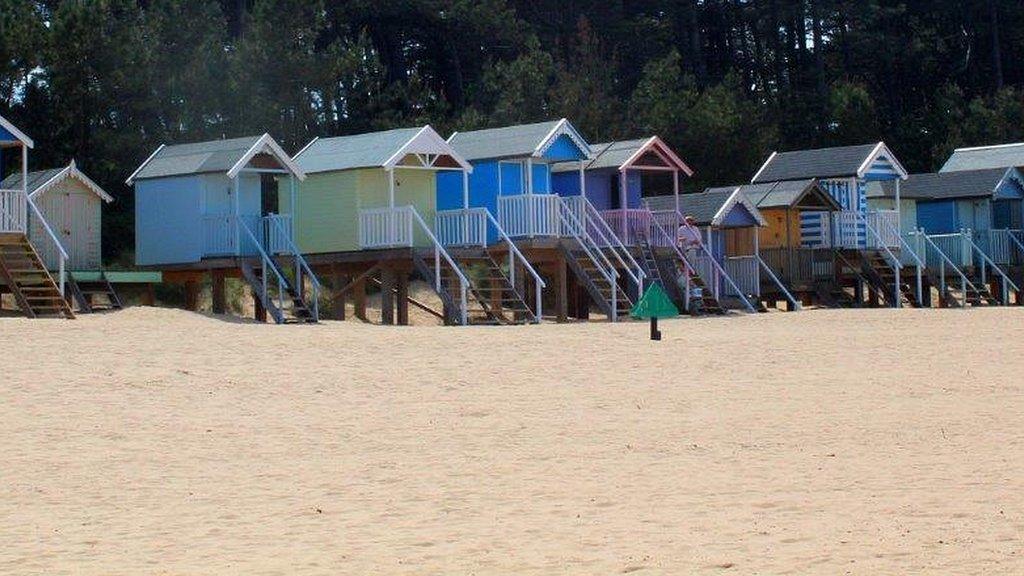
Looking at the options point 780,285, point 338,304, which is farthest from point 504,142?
point 780,285

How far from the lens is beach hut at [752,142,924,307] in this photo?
1740 inches

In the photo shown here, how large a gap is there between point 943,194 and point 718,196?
10.1 m

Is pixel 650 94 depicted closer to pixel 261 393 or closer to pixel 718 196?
pixel 718 196

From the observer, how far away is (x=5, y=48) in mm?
40812

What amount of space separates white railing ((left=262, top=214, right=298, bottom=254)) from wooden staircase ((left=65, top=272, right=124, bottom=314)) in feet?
10.6

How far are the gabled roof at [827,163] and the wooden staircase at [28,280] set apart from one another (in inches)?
831

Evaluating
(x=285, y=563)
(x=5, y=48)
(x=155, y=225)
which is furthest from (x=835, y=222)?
(x=285, y=563)

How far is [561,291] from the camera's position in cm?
3672

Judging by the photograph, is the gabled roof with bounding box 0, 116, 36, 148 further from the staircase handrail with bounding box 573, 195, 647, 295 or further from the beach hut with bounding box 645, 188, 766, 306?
the beach hut with bounding box 645, 188, 766, 306

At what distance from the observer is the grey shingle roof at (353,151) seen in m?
36.5

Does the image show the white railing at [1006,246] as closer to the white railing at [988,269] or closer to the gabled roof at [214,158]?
the white railing at [988,269]

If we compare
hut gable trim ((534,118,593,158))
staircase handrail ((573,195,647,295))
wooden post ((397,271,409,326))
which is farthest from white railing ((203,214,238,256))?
staircase handrail ((573,195,647,295))

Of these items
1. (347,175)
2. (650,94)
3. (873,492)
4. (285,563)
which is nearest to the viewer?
(285,563)

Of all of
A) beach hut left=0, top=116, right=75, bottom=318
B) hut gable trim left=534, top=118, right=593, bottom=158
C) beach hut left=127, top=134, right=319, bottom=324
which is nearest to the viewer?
beach hut left=0, top=116, right=75, bottom=318
